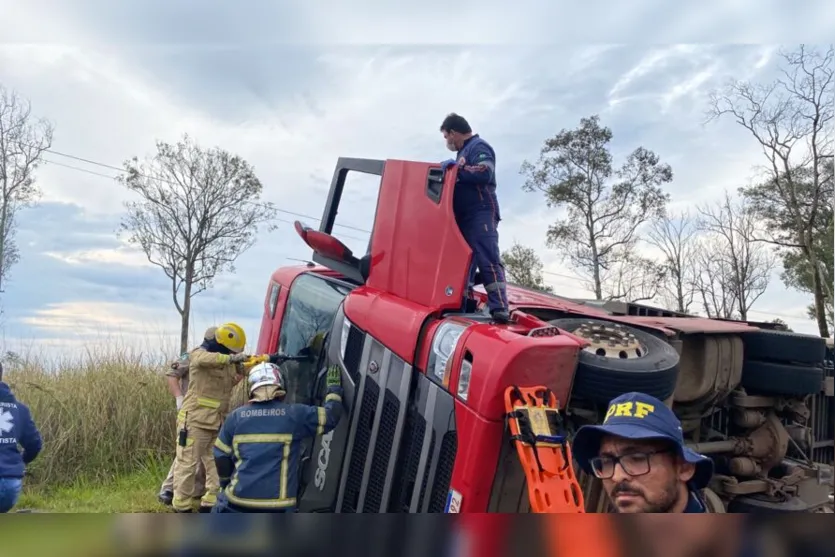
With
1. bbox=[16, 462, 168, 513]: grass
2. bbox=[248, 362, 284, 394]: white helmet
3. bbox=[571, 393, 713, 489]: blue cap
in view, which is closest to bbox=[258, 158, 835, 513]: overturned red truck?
bbox=[248, 362, 284, 394]: white helmet

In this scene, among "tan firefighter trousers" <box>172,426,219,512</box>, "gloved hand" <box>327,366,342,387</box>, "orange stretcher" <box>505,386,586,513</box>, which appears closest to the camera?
"orange stretcher" <box>505,386,586,513</box>

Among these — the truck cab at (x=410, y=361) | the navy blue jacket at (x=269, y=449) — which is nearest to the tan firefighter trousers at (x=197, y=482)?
the truck cab at (x=410, y=361)

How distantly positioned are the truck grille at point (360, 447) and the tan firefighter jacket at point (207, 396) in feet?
7.94

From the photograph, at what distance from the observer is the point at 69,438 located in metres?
4.65

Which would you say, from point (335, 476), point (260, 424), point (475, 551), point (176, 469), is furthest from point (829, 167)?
point (176, 469)

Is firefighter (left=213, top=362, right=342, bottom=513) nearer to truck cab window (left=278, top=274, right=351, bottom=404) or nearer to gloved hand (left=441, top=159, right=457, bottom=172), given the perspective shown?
truck cab window (left=278, top=274, right=351, bottom=404)

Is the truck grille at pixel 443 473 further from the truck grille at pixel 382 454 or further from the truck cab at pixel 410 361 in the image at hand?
the truck grille at pixel 382 454

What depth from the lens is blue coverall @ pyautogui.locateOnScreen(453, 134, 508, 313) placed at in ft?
8.63

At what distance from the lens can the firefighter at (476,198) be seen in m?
2.63

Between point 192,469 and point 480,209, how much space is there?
360 cm

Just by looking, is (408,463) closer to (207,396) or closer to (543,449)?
(543,449)

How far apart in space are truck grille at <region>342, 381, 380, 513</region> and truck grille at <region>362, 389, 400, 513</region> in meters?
0.10

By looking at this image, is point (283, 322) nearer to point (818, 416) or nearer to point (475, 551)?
point (818, 416)

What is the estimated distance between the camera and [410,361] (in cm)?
250
